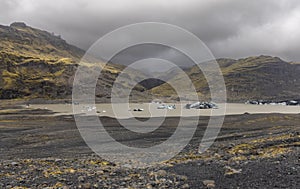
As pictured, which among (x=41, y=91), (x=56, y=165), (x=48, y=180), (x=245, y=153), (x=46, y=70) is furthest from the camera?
(x=46, y=70)

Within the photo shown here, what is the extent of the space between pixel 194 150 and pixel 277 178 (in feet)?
30.4

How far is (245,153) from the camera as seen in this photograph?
Result: 16.0m

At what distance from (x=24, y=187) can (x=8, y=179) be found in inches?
67.5

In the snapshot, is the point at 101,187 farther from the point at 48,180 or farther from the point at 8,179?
the point at 8,179

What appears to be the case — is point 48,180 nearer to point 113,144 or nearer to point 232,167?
point 232,167

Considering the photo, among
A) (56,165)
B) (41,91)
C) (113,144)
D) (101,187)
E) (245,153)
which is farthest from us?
(41,91)

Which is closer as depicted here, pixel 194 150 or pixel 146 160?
pixel 146 160

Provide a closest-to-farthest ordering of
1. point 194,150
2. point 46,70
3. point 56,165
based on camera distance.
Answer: point 56,165 < point 194,150 < point 46,70

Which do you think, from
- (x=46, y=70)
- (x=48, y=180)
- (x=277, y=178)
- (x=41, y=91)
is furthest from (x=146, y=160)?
(x=46, y=70)

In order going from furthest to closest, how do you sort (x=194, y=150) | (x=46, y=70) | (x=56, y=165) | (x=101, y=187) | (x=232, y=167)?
(x=46, y=70), (x=194, y=150), (x=56, y=165), (x=232, y=167), (x=101, y=187)

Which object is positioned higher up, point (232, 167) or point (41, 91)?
point (41, 91)

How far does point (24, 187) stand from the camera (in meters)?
10.7

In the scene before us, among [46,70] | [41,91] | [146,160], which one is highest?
[46,70]

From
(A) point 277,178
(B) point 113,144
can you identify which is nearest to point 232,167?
(A) point 277,178
